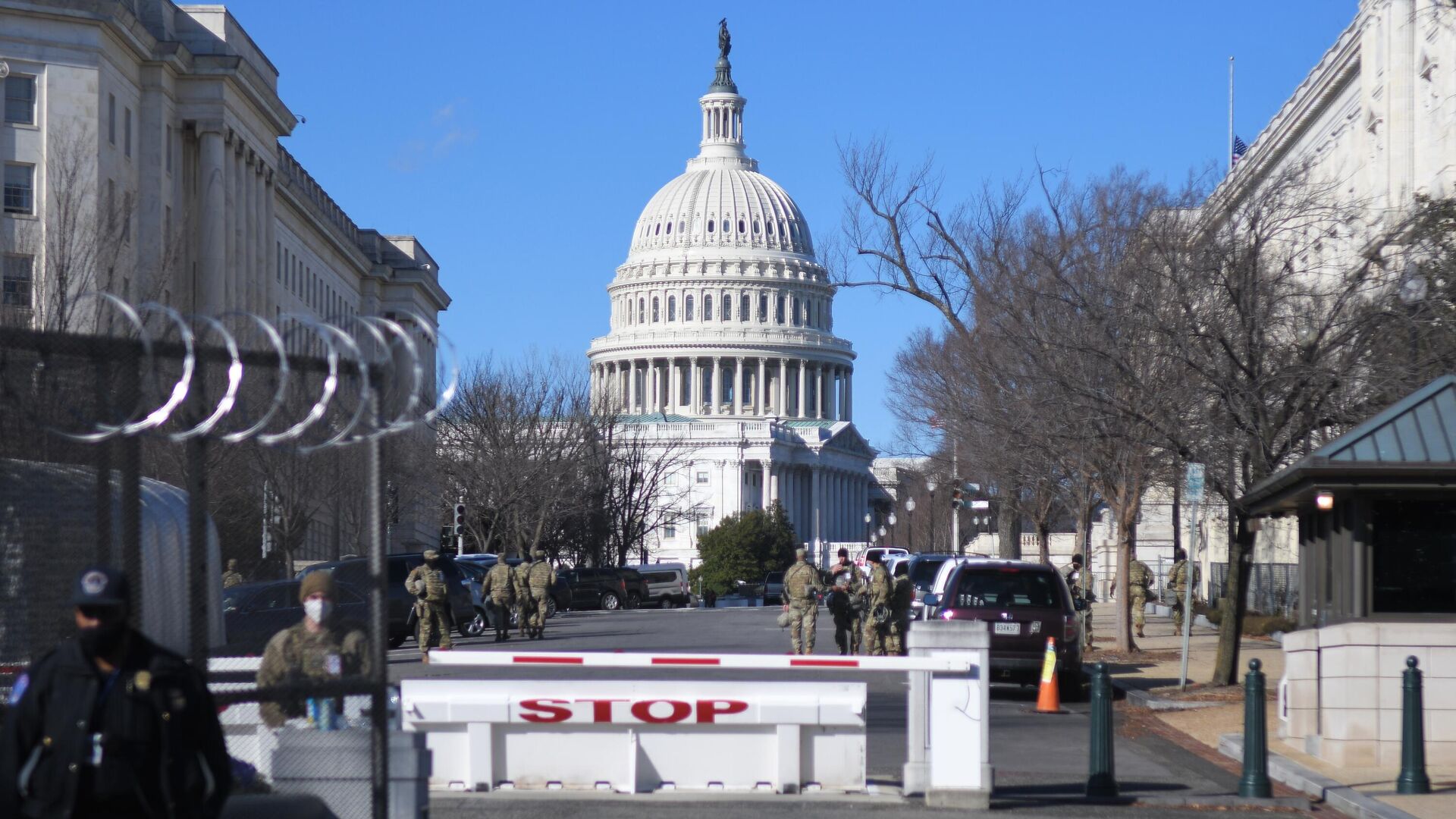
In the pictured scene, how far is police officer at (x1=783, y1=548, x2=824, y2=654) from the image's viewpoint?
95.8 ft

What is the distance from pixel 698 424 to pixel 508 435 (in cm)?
8837

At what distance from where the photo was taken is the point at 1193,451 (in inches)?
993

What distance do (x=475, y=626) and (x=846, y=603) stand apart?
10.7 meters

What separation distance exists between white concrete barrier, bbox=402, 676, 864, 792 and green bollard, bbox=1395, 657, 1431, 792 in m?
3.88

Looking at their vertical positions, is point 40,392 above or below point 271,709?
above

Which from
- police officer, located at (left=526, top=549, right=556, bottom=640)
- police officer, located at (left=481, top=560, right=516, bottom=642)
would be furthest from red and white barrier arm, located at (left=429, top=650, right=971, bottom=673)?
police officer, located at (left=526, top=549, right=556, bottom=640)

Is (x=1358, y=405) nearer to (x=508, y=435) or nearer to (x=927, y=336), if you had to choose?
(x=927, y=336)

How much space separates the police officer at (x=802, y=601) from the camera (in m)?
29.2

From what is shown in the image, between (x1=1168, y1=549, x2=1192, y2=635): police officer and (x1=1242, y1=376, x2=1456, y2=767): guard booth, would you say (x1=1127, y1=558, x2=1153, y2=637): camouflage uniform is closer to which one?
(x1=1168, y1=549, x2=1192, y2=635): police officer

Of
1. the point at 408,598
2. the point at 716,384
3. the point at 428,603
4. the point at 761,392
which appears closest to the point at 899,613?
the point at 428,603

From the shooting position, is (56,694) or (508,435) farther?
(508,435)

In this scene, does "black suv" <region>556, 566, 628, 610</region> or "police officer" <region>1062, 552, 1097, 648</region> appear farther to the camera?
"black suv" <region>556, 566, 628, 610</region>

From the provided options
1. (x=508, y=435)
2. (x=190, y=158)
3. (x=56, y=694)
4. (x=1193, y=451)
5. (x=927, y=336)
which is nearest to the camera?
(x=56, y=694)

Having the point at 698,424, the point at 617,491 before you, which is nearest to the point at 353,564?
the point at 617,491
